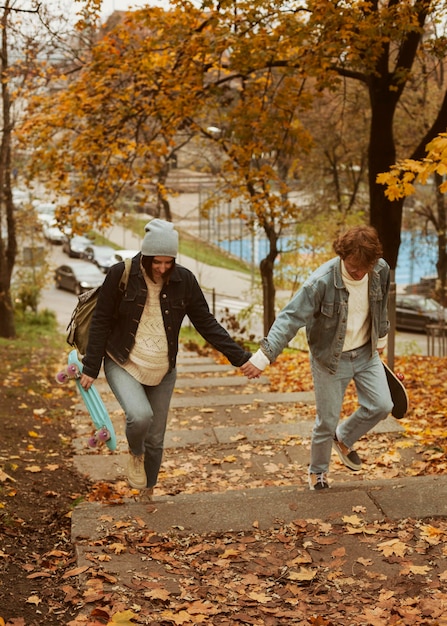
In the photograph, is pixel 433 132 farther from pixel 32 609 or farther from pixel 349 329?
pixel 32 609

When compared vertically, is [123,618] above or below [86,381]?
below

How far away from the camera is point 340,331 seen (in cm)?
502

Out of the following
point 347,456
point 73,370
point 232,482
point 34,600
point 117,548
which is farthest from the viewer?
point 232,482

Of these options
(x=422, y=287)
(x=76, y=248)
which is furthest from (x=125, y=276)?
(x=76, y=248)

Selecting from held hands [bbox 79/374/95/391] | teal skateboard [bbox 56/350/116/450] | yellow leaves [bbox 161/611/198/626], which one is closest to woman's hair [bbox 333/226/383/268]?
held hands [bbox 79/374/95/391]

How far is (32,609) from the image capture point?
3637 millimetres

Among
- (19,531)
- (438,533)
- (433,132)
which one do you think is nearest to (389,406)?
(438,533)

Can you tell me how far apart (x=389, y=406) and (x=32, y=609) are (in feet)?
8.64

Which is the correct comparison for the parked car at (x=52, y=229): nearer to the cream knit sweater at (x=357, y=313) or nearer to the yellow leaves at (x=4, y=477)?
the yellow leaves at (x=4, y=477)

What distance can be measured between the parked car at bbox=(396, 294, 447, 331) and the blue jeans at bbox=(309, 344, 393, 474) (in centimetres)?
2993

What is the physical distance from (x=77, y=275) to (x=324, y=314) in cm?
3732

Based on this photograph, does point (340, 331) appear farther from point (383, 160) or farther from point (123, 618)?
point (383, 160)

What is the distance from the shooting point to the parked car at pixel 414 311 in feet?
115

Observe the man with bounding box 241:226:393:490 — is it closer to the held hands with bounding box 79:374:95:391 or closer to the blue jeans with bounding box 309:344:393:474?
the blue jeans with bounding box 309:344:393:474
